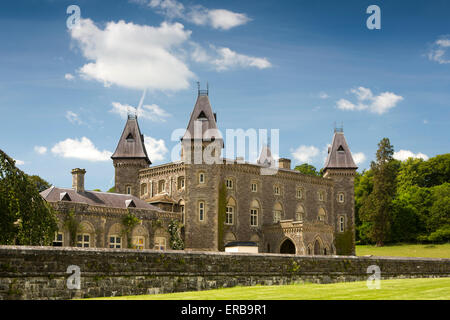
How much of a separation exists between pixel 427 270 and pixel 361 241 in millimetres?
48159

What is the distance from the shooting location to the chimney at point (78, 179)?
44406mm

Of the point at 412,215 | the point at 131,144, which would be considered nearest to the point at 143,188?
the point at 131,144

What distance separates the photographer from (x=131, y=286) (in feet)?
68.9

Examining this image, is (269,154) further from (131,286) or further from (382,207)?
(131,286)

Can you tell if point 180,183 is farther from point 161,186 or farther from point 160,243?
point 160,243

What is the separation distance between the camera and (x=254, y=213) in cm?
5334

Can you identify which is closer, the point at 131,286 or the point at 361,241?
the point at 131,286

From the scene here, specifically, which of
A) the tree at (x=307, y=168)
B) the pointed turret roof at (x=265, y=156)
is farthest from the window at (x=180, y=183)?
the tree at (x=307, y=168)

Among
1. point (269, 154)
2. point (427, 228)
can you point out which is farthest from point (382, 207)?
point (269, 154)

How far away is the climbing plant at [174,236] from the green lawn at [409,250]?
2800 cm

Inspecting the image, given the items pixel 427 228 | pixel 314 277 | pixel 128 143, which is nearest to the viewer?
pixel 314 277

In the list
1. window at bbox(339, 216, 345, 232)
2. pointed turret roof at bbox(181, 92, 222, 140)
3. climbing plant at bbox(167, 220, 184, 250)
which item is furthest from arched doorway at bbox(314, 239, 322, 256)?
pointed turret roof at bbox(181, 92, 222, 140)
